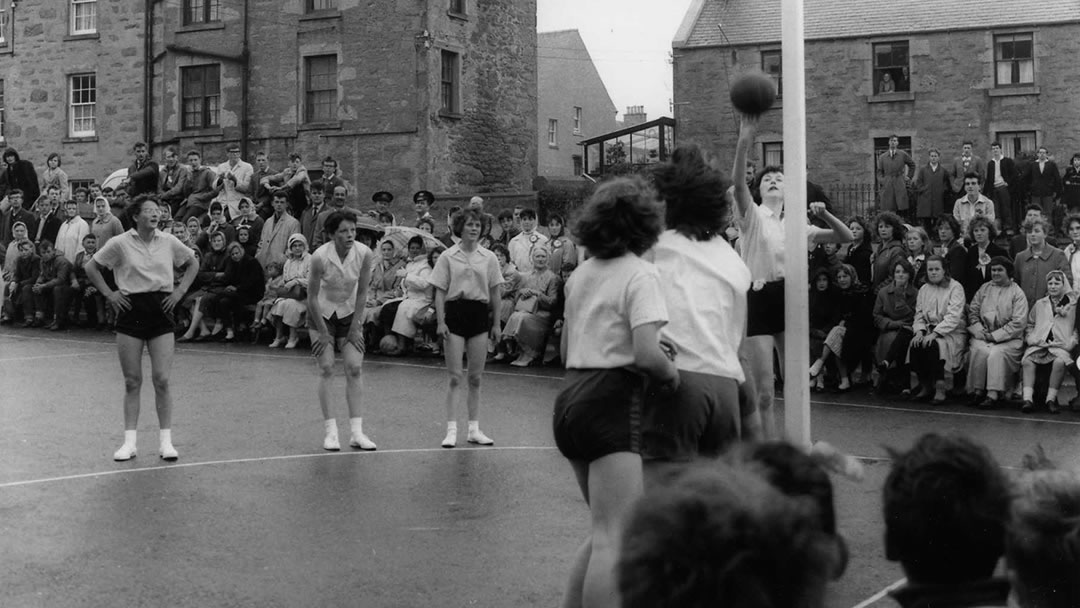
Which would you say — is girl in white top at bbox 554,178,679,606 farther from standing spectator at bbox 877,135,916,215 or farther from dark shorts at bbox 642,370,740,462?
standing spectator at bbox 877,135,916,215

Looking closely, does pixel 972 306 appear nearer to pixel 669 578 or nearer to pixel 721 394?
pixel 721 394

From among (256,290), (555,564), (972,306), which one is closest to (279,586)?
(555,564)

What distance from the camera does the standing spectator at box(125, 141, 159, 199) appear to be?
1099 inches

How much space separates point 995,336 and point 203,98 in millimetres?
28988

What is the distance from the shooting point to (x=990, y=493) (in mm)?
2701

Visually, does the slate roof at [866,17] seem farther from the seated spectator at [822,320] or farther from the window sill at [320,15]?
the seated spectator at [822,320]

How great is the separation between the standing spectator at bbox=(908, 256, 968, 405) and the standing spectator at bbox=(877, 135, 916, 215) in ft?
42.1

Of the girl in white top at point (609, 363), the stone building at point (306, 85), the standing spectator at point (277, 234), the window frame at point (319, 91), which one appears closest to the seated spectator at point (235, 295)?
the standing spectator at point (277, 234)

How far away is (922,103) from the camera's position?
38719 millimetres

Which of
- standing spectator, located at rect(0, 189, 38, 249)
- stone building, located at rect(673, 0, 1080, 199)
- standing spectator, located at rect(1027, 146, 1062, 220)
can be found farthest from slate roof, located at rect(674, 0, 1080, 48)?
standing spectator, located at rect(0, 189, 38, 249)

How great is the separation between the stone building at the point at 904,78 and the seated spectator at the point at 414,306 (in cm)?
1982

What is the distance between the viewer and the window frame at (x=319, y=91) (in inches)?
1428

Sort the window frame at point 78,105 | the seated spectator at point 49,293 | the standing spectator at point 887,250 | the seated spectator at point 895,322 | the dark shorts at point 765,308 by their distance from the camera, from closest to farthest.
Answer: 1. the dark shorts at point 765,308
2. the seated spectator at point 895,322
3. the standing spectator at point 887,250
4. the seated spectator at point 49,293
5. the window frame at point 78,105

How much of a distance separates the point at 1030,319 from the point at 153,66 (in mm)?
31055
